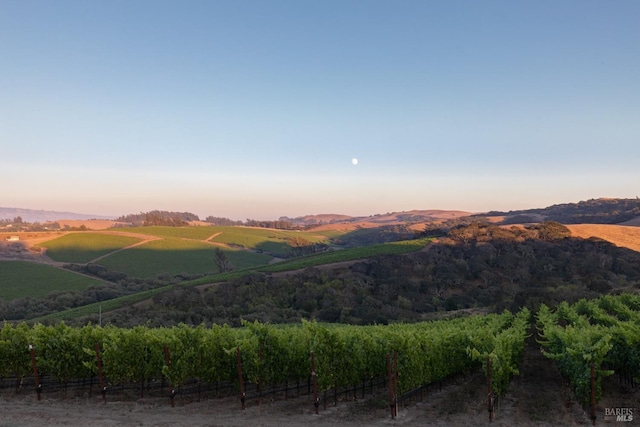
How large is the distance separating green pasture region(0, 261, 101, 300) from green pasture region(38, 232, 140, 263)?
1473 centimetres

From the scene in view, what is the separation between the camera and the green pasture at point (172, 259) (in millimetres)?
105438

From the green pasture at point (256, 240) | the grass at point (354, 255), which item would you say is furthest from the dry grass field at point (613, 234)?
the green pasture at point (256, 240)

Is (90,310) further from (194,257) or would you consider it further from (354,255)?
(194,257)

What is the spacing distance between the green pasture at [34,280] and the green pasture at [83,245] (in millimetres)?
14726

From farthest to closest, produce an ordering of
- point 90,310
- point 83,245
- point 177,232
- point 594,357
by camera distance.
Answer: point 177,232, point 83,245, point 90,310, point 594,357

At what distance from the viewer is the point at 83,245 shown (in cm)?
12044

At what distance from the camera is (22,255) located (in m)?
105

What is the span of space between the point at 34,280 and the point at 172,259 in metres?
34.5

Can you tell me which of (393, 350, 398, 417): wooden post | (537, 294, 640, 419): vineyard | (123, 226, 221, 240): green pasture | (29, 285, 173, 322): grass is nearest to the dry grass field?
Answer: (537, 294, 640, 419): vineyard

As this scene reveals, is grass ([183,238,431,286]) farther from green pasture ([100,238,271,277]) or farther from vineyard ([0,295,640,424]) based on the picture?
vineyard ([0,295,640,424])

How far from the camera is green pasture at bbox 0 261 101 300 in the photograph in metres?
78.4

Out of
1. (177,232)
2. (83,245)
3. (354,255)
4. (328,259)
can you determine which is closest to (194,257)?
(83,245)

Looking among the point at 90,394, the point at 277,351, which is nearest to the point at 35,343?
the point at 90,394

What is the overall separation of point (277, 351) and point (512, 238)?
287 feet
